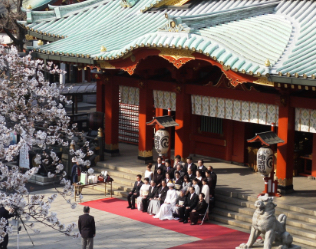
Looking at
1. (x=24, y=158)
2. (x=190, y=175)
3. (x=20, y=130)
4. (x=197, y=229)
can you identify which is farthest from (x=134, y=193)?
(x=20, y=130)

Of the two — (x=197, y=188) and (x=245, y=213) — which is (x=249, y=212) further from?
(x=197, y=188)

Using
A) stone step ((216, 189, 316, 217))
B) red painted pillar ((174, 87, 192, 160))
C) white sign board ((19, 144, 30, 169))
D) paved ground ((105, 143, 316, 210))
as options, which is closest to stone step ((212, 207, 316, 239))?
stone step ((216, 189, 316, 217))

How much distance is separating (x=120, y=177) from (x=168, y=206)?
14.0 ft

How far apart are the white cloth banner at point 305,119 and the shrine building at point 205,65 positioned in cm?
3

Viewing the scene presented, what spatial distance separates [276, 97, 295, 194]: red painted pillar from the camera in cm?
2000

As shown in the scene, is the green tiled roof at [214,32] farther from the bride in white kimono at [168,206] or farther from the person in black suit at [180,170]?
the bride in white kimono at [168,206]

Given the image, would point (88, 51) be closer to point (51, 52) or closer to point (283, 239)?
point (51, 52)

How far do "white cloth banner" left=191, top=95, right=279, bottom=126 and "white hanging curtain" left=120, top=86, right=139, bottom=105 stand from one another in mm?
3288

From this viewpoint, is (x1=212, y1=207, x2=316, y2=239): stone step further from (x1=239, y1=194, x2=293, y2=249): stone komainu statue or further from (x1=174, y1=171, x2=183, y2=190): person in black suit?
(x1=239, y1=194, x2=293, y2=249): stone komainu statue

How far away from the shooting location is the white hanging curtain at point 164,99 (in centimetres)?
2403

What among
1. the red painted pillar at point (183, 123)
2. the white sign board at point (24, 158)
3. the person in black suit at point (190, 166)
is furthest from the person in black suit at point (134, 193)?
the white sign board at point (24, 158)

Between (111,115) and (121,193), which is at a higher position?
(111,115)

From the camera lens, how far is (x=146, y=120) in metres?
24.5

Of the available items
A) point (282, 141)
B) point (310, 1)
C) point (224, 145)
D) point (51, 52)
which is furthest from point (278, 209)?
point (51, 52)
